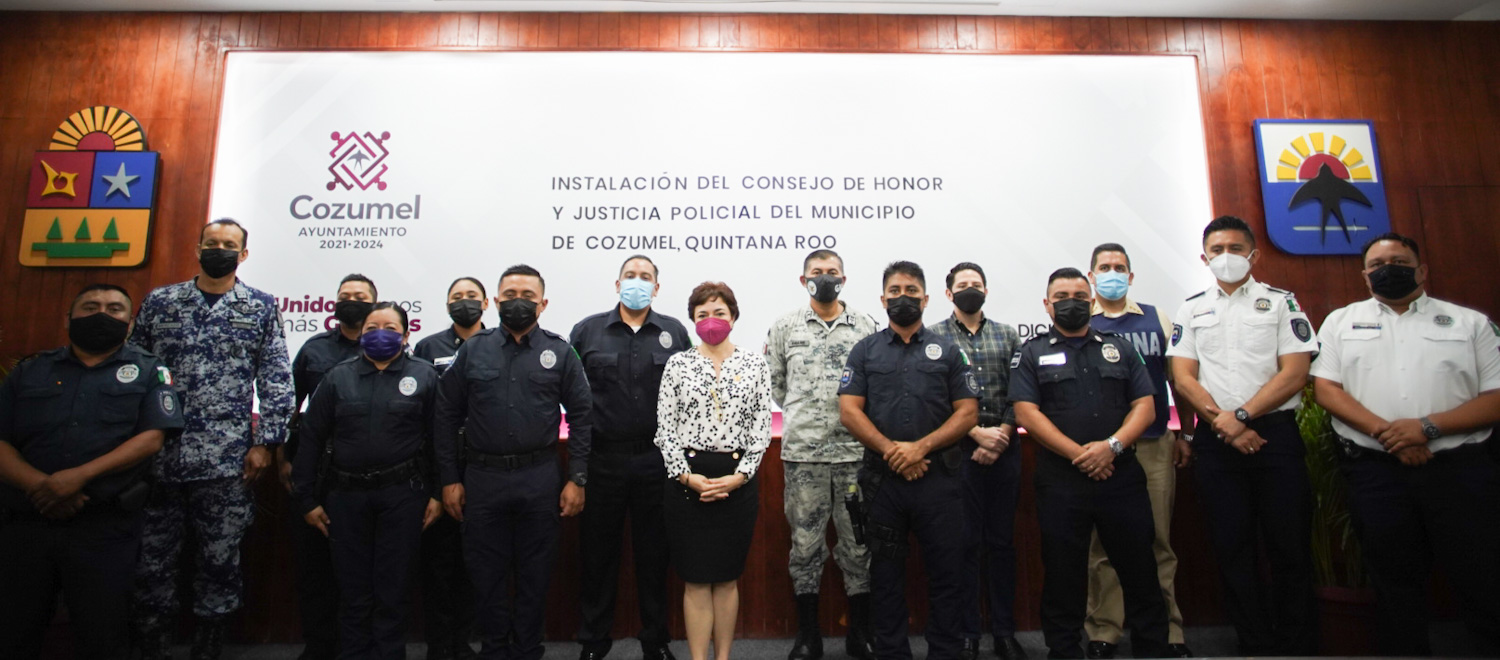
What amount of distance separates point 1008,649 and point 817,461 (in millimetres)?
1122

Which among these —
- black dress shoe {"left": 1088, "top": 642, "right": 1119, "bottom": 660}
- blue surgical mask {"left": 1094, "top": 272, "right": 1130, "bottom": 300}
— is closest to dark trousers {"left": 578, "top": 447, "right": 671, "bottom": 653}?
black dress shoe {"left": 1088, "top": 642, "right": 1119, "bottom": 660}

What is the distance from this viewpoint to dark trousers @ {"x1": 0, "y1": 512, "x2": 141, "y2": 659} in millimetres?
2348

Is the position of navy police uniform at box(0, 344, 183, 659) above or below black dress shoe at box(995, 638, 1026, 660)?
above

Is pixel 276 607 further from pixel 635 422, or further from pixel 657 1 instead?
pixel 657 1

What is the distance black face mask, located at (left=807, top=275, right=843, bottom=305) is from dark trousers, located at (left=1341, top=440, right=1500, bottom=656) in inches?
83.4

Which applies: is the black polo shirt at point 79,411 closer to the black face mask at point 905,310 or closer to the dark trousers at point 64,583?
the dark trousers at point 64,583

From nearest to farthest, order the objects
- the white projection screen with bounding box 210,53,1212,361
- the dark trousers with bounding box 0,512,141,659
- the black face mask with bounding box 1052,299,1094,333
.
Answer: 1. the dark trousers with bounding box 0,512,141,659
2. the black face mask with bounding box 1052,299,1094,333
3. the white projection screen with bounding box 210,53,1212,361

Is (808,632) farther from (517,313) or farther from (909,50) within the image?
(909,50)

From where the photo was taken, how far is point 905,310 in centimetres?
267

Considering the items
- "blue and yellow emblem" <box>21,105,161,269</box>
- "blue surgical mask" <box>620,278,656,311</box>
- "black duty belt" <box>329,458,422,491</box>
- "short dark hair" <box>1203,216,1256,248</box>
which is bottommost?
"black duty belt" <box>329,458,422,491</box>

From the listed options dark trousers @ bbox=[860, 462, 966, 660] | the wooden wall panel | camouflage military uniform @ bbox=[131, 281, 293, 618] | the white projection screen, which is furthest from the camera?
the wooden wall panel

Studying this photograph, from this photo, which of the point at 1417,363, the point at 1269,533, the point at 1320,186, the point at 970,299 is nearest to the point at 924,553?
the point at 970,299

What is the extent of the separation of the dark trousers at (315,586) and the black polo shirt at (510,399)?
634mm

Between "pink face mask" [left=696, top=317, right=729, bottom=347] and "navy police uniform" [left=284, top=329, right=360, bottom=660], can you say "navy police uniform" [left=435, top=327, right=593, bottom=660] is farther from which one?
"navy police uniform" [left=284, top=329, right=360, bottom=660]
